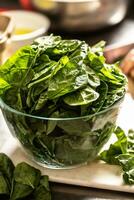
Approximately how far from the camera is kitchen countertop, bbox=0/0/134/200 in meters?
0.80

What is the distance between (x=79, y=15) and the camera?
1343 millimetres

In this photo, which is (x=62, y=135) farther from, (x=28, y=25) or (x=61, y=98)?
(x=28, y=25)

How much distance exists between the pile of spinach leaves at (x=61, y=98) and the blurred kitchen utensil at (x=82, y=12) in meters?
0.53

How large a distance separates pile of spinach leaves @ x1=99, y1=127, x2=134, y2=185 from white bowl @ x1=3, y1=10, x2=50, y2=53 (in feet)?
1.60

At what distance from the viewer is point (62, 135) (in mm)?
752

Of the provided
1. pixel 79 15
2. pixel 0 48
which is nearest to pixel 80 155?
pixel 0 48

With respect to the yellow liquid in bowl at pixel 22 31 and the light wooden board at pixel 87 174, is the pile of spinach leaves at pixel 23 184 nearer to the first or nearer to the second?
the light wooden board at pixel 87 174

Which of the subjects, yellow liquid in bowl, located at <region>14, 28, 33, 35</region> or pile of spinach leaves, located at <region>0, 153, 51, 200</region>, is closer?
pile of spinach leaves, located at <region>0, 153, 51, 200</region>

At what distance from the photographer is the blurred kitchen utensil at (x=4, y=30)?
109cm

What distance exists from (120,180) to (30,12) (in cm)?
82

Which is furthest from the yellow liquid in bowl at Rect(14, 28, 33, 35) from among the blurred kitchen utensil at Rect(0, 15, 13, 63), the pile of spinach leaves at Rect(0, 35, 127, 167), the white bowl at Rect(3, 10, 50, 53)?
the pile of spinach leaves at Rect(0, 35, 127, 167)

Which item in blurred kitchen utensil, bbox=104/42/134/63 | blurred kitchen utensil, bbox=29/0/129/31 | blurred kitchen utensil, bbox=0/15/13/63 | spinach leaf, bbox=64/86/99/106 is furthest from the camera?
blurred kitchen utensil, bbox=29/0/129/31

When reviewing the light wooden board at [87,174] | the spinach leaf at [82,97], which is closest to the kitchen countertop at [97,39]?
the light wooden board at [87,174]

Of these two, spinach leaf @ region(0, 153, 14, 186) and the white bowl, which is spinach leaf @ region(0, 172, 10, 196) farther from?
the white bowl
